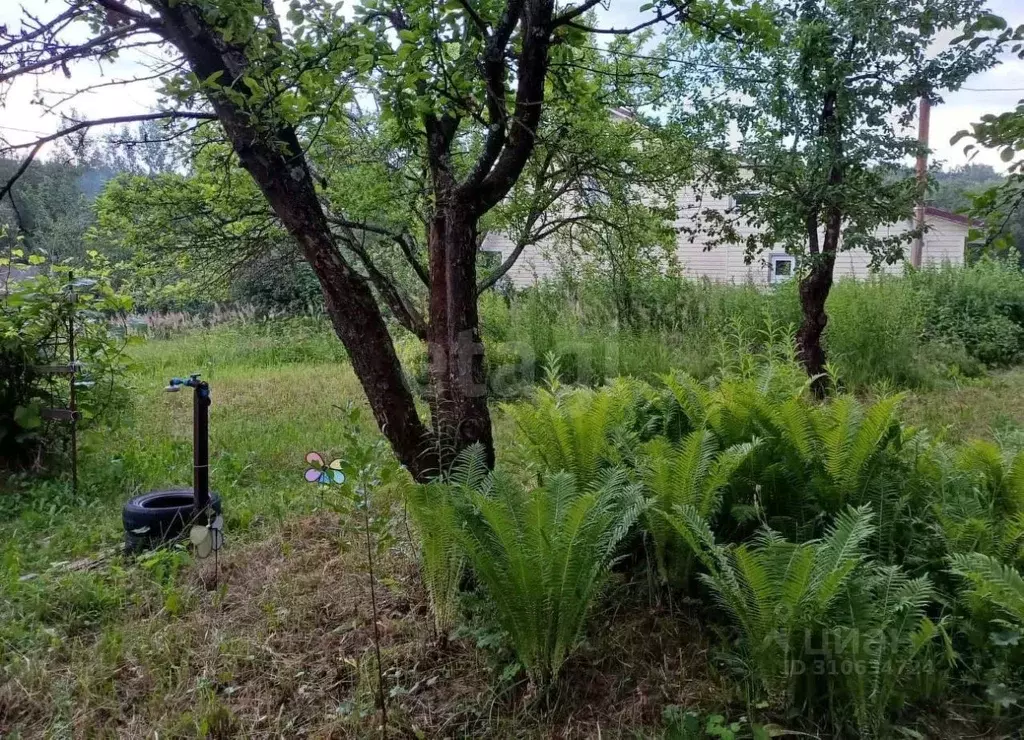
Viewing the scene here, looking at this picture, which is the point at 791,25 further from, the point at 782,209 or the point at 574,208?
the point at 574,208

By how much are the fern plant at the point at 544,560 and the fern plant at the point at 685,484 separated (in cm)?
25

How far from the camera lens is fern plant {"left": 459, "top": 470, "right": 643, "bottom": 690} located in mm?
1914

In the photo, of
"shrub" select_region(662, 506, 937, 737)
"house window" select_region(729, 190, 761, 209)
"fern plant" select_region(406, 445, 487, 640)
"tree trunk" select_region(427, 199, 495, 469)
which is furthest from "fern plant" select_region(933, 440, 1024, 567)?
"house window" select_region(729, 190, 761, 209)

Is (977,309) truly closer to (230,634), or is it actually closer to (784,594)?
(784,594)

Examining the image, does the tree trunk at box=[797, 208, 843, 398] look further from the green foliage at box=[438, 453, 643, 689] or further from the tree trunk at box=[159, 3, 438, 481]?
the green foliage at box=[438, 453, 643, 689]

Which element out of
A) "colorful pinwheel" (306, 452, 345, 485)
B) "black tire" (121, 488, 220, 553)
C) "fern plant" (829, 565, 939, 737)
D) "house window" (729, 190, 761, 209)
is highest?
"house window" (729, 190, 761, 209)

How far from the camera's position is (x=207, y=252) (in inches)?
199

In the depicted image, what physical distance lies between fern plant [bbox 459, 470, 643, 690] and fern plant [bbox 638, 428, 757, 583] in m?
0.25

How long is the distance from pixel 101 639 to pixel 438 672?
118cm

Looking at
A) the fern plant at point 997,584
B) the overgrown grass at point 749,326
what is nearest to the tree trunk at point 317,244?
the fern plant at point 997,584

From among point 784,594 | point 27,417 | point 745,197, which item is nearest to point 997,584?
point 784,594

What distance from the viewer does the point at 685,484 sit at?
229 cm

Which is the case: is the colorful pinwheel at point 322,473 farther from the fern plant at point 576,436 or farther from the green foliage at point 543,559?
the fern plant at point 576,436

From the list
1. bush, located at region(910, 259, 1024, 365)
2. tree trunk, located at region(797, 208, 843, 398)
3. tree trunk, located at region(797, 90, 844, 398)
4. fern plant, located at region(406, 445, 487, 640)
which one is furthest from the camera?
bush, located at region(910, 259, 1024, 365)
